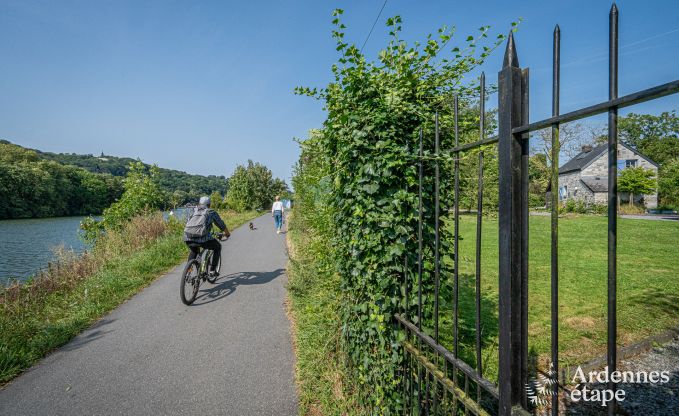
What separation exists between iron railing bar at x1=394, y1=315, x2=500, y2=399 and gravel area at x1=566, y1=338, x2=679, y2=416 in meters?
2.04

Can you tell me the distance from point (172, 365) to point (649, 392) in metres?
5.37

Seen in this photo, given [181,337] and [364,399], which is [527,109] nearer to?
[364,399]

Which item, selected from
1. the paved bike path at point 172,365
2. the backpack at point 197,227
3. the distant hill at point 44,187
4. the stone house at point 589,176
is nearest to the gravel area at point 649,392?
the paved bike path at point 172,365

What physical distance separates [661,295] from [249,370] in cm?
753

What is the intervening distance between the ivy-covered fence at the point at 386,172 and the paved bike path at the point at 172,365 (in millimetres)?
1298

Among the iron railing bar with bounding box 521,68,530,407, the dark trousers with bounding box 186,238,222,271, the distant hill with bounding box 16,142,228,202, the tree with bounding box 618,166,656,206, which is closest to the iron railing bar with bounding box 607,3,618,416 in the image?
the iron railing bar with bounding box 521,68,530,407

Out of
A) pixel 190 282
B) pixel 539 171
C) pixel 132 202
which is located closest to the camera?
pixel 539 171

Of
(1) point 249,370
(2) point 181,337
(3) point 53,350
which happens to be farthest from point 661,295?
(3) point 53,350

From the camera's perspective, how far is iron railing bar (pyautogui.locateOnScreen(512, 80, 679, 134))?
2.66 ft

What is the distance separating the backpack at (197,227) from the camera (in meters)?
6.09

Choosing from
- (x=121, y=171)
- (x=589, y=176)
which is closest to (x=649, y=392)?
(x=589, y=176)

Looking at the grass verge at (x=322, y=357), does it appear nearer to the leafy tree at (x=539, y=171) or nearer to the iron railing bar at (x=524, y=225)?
the iron railing bar at (x=524, y=225)

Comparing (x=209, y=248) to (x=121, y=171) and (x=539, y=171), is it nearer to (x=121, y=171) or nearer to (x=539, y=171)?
(x=539, y=171)

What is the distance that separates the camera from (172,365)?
3.89m
